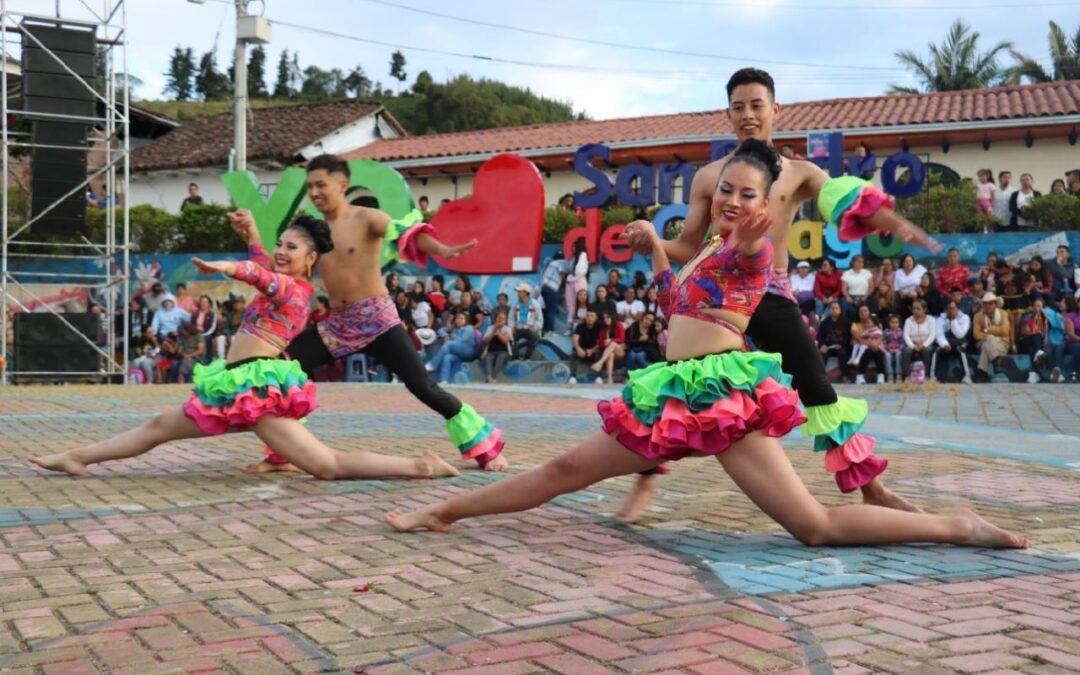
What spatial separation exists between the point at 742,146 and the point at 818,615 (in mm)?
1833

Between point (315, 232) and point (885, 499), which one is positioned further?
point (315, 232)

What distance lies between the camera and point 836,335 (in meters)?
15.5

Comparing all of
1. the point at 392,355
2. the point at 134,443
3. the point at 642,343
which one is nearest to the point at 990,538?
the point at 392,355

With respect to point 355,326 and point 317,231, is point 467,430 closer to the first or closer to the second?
point 355,326

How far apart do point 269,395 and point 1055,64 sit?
115 ft

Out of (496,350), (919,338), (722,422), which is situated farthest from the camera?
(496,350)

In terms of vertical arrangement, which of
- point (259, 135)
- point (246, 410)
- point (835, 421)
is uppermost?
point (259, 135)

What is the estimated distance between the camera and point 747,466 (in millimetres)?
3885

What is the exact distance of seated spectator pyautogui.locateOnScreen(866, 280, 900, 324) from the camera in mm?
15507

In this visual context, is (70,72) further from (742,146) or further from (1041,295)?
(742,146)

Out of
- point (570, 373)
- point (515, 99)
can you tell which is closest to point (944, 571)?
point (570, 373)

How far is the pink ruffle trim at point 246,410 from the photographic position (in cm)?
570

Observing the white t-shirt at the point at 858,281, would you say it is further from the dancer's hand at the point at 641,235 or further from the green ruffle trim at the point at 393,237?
the dancer's hand at the point at 641,235

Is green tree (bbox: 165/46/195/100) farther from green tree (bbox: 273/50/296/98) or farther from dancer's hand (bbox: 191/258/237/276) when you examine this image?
dancer's hand (bbox: 191/258/237/276)
